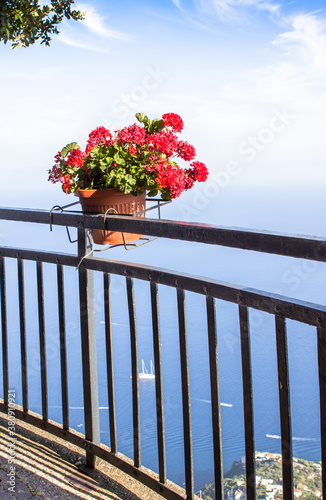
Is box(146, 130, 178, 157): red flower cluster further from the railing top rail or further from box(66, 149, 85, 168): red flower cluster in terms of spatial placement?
the railing top rail

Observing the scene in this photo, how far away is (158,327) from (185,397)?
9.1 inches

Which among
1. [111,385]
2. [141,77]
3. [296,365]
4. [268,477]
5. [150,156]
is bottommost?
[268,477]

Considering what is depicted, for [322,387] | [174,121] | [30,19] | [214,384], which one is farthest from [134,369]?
[30,19]

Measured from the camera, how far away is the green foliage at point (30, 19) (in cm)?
308

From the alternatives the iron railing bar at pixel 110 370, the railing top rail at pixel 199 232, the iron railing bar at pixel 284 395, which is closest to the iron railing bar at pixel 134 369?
the iron railing bar at pixel 110 370

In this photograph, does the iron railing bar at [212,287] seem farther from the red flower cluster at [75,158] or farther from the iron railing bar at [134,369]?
the red flower cluster at [75,158]

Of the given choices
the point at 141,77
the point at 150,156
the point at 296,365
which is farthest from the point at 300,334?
the point at 141,77

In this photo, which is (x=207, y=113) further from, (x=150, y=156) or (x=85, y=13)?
(x=150, y=156)

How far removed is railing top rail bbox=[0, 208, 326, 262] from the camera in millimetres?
1011

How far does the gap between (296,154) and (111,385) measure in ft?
10.7

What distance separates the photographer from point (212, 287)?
1277 mm

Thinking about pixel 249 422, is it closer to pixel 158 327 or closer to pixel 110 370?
pixel 158 327

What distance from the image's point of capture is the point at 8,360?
6.83 ft

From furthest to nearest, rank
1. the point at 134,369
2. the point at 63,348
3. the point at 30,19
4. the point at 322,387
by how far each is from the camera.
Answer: the point at 30,19, the point at 63,348, the point at 134,369, the point at 322,387
